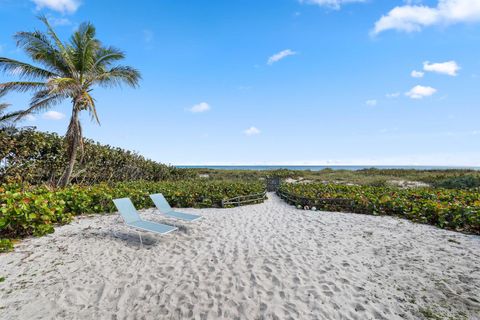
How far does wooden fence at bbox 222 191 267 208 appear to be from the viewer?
436 inches

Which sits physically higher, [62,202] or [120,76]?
[120,76]

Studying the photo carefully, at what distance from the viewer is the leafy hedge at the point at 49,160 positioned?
416 inches

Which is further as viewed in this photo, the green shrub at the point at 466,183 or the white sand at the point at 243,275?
the green shrub at the point at 466,183

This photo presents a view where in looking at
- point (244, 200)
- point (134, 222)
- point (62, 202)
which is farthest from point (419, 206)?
point (62, 202)

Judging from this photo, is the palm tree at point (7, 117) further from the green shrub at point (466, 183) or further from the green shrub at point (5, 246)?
the green shrub at point (466, 183)

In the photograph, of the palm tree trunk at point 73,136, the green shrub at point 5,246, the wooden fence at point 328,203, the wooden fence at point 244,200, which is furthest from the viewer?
the palm tree trunk at point 73,136

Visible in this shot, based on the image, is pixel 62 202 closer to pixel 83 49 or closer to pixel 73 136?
pixel 73 136

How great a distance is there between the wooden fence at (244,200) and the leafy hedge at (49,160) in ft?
30.5

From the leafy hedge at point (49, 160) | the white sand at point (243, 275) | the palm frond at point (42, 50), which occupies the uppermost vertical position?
the palm frond at point (42, 50)

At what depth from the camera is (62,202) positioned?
7395 millimetres

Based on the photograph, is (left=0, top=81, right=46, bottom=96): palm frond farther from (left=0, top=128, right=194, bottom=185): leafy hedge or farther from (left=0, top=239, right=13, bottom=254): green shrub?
(left=0, top=239, right=13, bottom=254): green shrub

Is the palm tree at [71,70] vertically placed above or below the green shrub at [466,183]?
above

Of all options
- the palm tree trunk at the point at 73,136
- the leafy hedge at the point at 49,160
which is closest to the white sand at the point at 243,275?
the palm tree trunk at the point at 73,136

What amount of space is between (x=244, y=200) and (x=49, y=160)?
10637 mm
